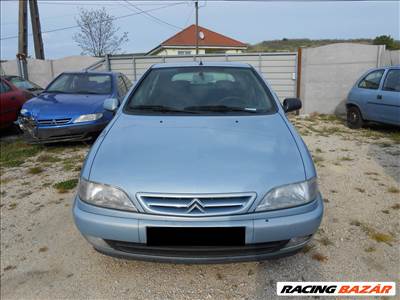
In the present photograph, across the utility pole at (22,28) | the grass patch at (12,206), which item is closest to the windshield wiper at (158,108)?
the grass patch at (12,206)

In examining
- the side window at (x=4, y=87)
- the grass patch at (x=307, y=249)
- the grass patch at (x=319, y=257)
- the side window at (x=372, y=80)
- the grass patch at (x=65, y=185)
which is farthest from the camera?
the side window at (x=372, y=80)

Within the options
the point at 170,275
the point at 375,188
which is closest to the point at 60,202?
the point at 170,275

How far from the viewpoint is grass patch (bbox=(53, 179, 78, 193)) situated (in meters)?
4.23

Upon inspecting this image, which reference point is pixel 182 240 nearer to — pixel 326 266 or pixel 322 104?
pixel 326 266

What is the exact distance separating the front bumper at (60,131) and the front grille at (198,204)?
412 centimetres

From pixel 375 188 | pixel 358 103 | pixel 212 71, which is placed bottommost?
pixel 375 188

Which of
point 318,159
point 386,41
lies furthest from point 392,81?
point 386,41

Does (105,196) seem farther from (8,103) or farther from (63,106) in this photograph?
(8,103)

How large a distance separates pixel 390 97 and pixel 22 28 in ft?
50.6

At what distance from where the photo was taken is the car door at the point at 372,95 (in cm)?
746

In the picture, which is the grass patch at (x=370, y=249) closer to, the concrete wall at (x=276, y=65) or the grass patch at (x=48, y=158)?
the grass patch at (x=48, y=158)

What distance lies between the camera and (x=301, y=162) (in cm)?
231

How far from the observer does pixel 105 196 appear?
2.18 m

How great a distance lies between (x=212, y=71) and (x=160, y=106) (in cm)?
80
